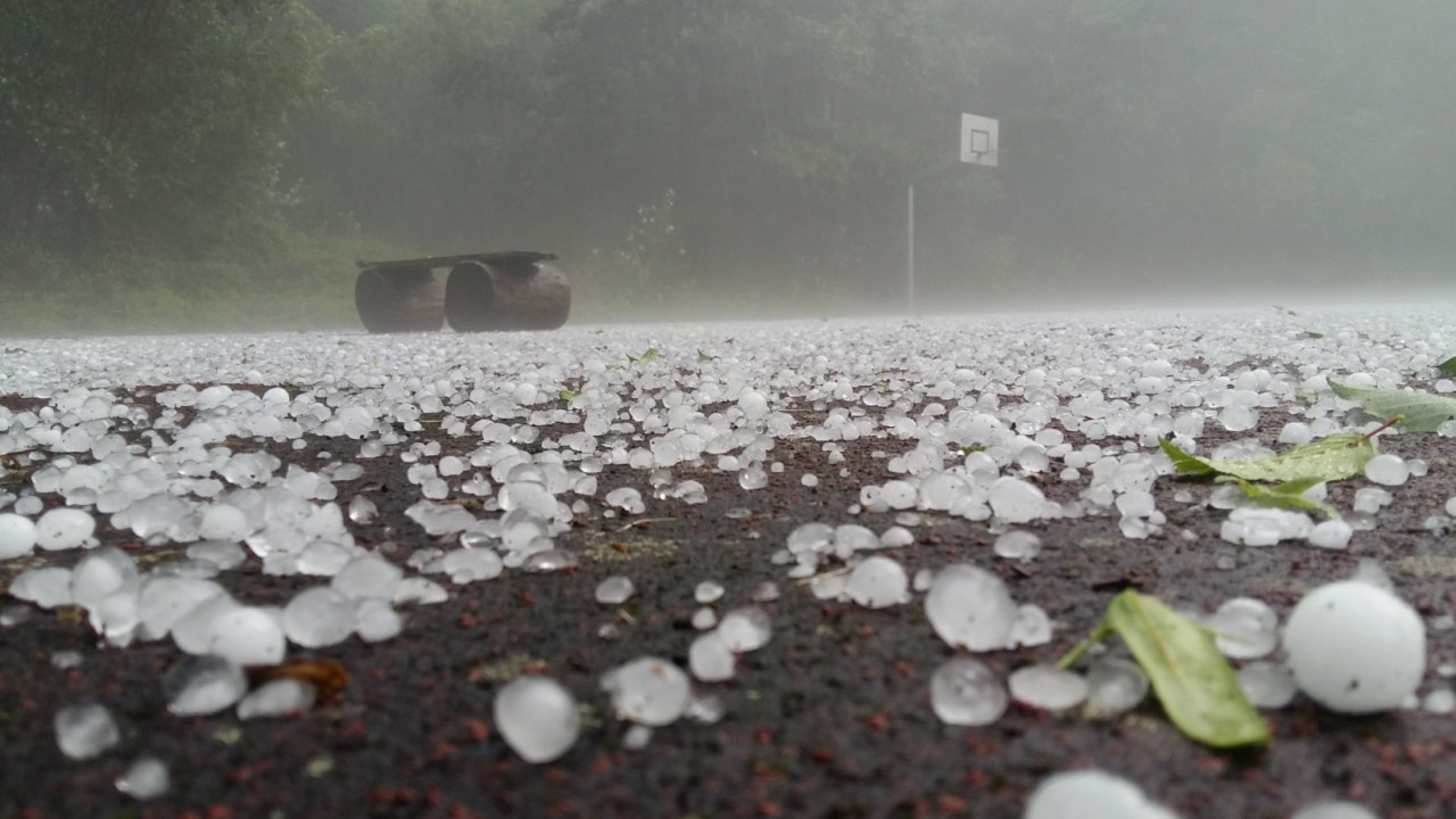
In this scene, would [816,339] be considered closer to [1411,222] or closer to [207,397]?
[207,397]

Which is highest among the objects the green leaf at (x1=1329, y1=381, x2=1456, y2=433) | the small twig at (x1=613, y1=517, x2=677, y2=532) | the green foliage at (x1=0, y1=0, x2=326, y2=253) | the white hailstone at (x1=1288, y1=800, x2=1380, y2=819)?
the green foliage at (x1=0, y1=0, x2=326, y2=253)

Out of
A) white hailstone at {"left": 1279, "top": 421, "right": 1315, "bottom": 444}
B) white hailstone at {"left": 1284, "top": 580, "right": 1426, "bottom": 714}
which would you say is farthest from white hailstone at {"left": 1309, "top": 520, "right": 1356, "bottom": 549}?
white hailstone at {"left": 1279, "top": 421, "right": 1315, "bottom": 444}

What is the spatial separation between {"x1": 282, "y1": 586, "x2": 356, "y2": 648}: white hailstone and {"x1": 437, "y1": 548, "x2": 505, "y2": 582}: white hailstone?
0.54 ft

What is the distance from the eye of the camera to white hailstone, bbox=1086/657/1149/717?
57cm

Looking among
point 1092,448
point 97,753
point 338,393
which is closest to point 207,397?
point 338,393

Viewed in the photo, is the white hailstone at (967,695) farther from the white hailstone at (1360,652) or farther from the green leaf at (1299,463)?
the green leaf at (1299,463)

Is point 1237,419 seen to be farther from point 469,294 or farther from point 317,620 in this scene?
point 469,294

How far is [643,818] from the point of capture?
1.54 ft

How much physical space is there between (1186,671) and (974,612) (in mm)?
145

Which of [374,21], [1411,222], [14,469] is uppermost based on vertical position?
[374,21]

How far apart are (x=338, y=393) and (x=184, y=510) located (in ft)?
4.75

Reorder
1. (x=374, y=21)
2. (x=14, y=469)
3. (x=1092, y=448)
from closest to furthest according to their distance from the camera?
(x=1092, y=448), (x=14, y=469), (x=374, y=21)

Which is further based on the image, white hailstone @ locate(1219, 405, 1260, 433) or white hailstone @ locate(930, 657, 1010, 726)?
white hailstone @ locate(1219, 405, 1260, 433)

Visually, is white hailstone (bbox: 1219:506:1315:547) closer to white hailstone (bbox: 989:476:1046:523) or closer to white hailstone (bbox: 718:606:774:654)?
white hailstone (bbox: 989:476:1046:523)
